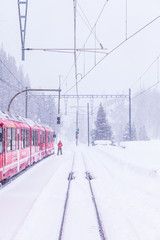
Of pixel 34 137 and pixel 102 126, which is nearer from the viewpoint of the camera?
pixel 34 137

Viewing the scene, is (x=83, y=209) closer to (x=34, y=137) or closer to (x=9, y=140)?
(x=9, y=140)

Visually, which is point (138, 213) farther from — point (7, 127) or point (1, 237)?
point (7, 127)

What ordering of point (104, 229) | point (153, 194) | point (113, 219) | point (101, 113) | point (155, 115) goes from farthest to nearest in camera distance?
point (155, 115) → point (101, 113) → point (153, 194) → point (113, 219) → point (104, 229)

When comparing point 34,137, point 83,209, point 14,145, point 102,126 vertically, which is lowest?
point 83,209

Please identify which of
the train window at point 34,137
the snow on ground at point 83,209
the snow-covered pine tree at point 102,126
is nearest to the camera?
the snow on ground at point 83,209

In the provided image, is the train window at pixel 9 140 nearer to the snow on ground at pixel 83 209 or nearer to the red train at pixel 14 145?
the red train at pixel 14 145

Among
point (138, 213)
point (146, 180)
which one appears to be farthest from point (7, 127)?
point (138, 213)

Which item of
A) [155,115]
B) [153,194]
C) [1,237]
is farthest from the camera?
[155,115]

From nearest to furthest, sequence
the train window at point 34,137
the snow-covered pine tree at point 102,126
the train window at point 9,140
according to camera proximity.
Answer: the train window at point 9,140 → the train window at point 34,137 → the snow-covered pine tree at point 102,126

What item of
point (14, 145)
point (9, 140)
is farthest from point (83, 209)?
point (14, 145)

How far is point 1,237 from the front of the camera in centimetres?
581

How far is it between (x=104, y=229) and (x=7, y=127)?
259 inches

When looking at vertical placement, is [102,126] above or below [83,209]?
above

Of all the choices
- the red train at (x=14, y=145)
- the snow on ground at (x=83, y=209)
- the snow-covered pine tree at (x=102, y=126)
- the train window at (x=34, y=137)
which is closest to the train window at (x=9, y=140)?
the red train at (x=14, y=145)
